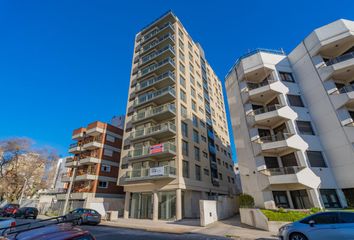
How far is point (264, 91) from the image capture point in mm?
22156

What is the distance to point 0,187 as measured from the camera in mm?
37812

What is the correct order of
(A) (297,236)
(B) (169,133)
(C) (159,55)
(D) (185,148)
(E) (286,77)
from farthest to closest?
(C) (159,55)
(D) (185,148)
(B) (169,133)
(E) (286,77)
(A) (297,236)

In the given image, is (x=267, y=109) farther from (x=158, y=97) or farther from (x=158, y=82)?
(x=158, y=82)

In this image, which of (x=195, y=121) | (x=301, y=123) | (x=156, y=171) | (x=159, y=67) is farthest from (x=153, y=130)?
(x=301, y=123)

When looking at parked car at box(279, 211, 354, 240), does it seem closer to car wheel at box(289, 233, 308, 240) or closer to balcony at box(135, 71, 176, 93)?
car wheel at box(289, 233, 308, 240)

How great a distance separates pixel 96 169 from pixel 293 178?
28152 mm

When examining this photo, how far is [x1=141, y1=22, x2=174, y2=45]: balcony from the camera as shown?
34.2m

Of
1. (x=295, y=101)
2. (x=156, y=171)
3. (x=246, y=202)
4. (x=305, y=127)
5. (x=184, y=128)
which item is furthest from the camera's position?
(x=184, y=128)

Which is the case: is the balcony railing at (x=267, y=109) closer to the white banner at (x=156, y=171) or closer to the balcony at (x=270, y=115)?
the balcony at (x=270, y=115)

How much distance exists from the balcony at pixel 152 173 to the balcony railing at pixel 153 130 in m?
4.86

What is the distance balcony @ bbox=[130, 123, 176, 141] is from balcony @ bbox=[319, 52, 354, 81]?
17.8m

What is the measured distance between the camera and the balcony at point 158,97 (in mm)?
27194

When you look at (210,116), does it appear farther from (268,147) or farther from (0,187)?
(0,187)

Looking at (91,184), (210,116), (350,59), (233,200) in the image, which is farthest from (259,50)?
(91,184)
